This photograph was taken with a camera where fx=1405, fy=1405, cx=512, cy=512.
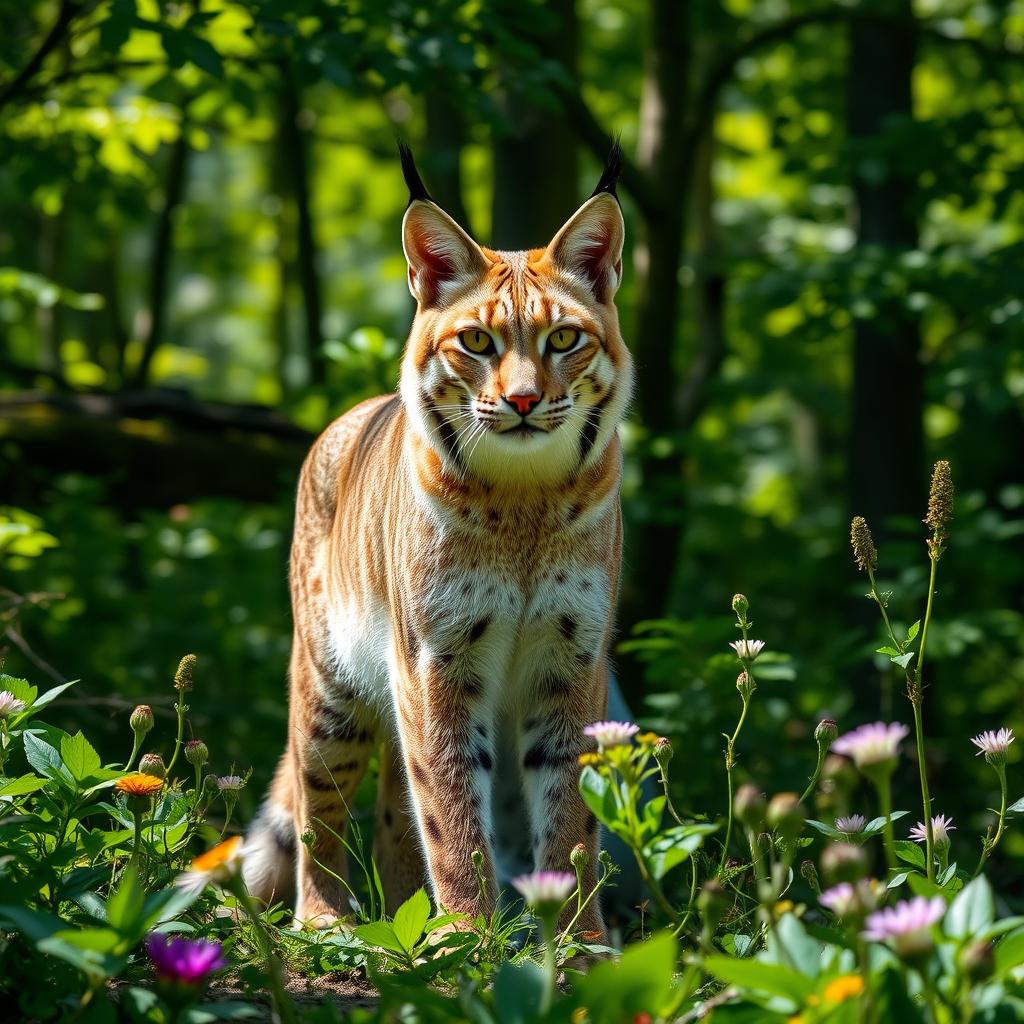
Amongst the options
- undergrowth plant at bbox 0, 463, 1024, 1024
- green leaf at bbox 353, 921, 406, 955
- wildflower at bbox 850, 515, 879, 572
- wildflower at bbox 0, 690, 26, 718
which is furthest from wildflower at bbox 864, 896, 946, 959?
wildflower at bbox 0, 690, 26, 718

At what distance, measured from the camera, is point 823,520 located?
13.6 metres

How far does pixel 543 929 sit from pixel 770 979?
23.4 inches

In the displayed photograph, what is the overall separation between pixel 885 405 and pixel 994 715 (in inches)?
121

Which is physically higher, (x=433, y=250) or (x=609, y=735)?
(x=433, y=250)

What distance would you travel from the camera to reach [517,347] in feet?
14.8

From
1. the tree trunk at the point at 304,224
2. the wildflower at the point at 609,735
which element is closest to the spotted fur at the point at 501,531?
the wildflower at the point at 609,735

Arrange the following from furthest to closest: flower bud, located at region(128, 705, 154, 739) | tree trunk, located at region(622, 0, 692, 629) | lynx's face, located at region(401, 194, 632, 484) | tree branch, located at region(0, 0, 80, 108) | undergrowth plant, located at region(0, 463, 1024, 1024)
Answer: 1. tree trunk, located at region(622, 0, 692, 629)
2. tree branch, located at region(0, 0, 80, 108)
3. lynx's face, located at region(401, 194, 632, 484)
4. flower bud, located at region(128, 705, 154, 739)
5. undergrowth plant, located at region(0, 463, 1024, 1024)

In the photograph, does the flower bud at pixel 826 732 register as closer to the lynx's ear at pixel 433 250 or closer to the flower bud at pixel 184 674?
the flower bud at pixel 184 674

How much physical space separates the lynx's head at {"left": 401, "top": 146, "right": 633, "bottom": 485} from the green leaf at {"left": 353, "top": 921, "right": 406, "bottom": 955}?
59.5 inches

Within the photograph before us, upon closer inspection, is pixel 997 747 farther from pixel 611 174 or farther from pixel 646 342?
pixel 646 342

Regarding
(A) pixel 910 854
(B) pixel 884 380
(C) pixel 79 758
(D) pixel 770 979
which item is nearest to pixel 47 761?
(C) pixel 79 758

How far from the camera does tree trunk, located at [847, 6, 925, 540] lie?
30.5ft

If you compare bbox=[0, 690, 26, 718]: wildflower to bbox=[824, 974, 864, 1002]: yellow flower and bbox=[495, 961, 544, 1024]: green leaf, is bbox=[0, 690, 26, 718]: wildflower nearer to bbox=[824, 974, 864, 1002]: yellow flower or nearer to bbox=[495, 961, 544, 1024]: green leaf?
bbox=[495, 961, 544, 1024]: green leaf

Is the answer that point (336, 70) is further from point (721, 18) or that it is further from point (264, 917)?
point (721, 18)
